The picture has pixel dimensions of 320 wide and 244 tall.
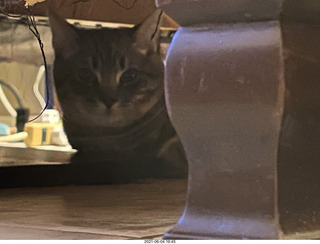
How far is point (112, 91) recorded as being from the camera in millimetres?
2521

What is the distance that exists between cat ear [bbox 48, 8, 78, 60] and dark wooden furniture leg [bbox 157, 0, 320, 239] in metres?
1.61

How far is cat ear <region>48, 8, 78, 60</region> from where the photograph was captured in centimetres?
244

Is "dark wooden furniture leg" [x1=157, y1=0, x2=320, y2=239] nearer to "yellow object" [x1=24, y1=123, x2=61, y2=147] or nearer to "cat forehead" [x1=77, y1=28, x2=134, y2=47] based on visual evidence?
"yellow object" [x1=24, y1=123, x2=61, y2=147]

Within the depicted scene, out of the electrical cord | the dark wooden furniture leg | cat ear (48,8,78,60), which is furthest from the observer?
cat ear (48,8,78,60)

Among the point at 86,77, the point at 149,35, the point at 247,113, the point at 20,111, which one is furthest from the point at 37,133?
the point at 247,113

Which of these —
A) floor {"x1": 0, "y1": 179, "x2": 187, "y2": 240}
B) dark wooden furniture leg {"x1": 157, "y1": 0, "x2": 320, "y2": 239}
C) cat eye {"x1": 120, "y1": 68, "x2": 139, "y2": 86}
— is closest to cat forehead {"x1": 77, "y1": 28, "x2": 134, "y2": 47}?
cat eye {"x1": 120, "y1": 68, "x2": 139, "y2": 86}

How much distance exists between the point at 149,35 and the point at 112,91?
10.7 inches

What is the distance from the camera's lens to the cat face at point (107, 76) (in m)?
2.49

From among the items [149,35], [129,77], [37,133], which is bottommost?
[37,133]

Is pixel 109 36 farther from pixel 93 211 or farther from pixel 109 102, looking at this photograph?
pixel 93 211

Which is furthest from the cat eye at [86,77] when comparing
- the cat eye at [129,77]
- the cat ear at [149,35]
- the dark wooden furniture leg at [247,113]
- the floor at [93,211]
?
the dark wooden furniture leg at [247,113]

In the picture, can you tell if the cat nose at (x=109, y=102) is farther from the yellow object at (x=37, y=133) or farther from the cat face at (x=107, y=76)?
the yellow object at (x=37, y=133)

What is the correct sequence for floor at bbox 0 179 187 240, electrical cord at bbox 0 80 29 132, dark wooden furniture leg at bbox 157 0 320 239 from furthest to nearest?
electrical cord at bbox 0 80 29 132 < floor at bbox 0 179 187 240 < dark wooden furniture leg at bbox 157 0 320 239
